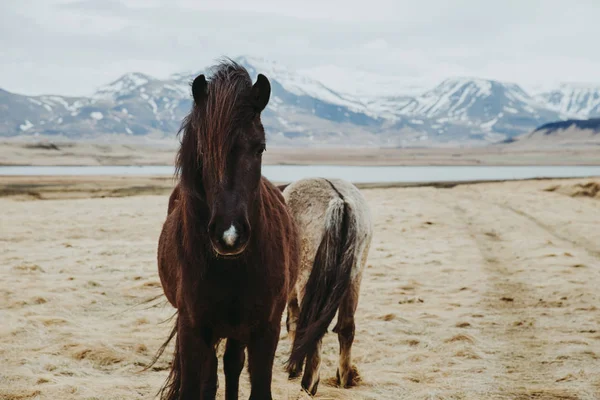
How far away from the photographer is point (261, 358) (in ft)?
12.5

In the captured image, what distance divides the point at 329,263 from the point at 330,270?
0.07 meters

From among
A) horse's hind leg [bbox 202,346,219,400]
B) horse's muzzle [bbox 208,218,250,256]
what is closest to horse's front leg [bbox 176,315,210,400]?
horse's hind leg [bbox 202,346,219,400]

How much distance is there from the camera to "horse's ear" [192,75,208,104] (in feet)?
11.1

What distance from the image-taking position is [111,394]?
5.28 metres

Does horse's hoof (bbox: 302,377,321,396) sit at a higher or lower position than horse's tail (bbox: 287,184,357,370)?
lower

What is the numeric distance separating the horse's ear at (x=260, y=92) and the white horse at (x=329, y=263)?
245 centimetres

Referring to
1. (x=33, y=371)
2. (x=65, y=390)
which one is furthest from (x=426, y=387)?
(x=33, y=371)

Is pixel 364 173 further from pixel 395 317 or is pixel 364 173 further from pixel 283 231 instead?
pixel 283 231

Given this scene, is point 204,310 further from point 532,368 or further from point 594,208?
point 594,208

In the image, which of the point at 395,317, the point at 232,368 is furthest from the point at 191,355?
the point at 395,317

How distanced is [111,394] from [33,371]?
1.11 meters

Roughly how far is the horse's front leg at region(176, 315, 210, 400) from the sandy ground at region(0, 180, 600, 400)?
1728 millimetres

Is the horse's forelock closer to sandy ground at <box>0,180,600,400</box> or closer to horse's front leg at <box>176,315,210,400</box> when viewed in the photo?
horse's front leg at <box>176,315,210,400</box>

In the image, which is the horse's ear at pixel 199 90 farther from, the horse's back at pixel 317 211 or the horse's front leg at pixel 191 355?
the horse's back at pixel 317 211
